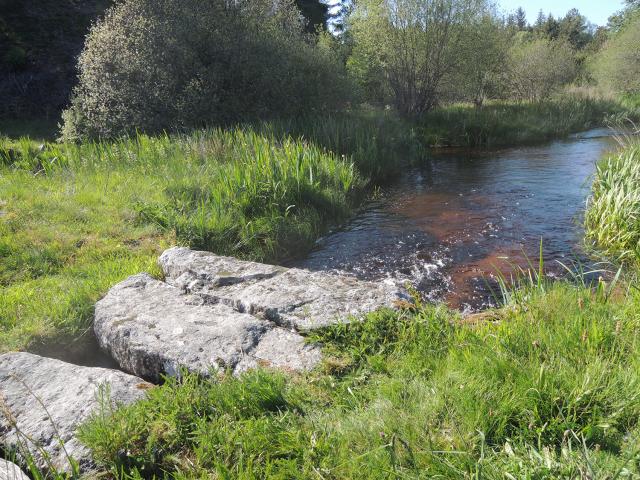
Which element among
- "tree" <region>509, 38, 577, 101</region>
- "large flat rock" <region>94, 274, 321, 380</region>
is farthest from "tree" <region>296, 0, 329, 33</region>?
"large flat rock" <region>94, 274, 321, 380</region>

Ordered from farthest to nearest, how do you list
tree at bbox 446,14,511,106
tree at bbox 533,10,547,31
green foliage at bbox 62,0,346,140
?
tree at bbox 533,10,547,31, tree at bbox 446,14,511,106, green foliage at bbox 62,0,346,140

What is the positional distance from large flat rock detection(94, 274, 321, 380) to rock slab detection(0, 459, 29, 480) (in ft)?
3.35

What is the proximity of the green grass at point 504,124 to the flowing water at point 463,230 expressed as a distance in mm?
5034

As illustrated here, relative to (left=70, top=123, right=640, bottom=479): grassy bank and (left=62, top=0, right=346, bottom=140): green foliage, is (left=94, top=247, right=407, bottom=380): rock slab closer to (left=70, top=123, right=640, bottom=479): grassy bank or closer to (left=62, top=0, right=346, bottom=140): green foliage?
(left=70, top=123, right=640, bottom=479): grassy bank

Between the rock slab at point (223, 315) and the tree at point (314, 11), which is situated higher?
the tree at point (314, 11)

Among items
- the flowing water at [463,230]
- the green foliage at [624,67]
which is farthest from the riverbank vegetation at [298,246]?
the green foliage at [624,67]

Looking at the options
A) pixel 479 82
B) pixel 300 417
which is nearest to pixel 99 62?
pixel 300 417

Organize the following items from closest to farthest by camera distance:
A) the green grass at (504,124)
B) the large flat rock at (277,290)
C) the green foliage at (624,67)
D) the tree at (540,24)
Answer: the large flat rock at (277,290)
the green grass at (504,124)
the green foliage at (624,67)
the tree at (540,24)

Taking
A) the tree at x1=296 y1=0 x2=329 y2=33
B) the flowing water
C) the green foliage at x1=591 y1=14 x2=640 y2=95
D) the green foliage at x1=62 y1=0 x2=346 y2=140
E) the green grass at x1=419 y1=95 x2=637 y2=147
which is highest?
the tree at x1=296 y1=0 x2=329 y2=33

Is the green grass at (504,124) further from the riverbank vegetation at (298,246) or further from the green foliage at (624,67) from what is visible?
the green foliage at (624,67)

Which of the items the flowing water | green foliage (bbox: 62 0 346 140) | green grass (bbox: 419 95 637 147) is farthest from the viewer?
green grass (bbox: 419 95 637 147)

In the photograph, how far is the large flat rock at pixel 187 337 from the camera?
10.8ft

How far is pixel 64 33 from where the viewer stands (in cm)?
2262

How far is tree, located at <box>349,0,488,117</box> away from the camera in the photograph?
18.6 metres
